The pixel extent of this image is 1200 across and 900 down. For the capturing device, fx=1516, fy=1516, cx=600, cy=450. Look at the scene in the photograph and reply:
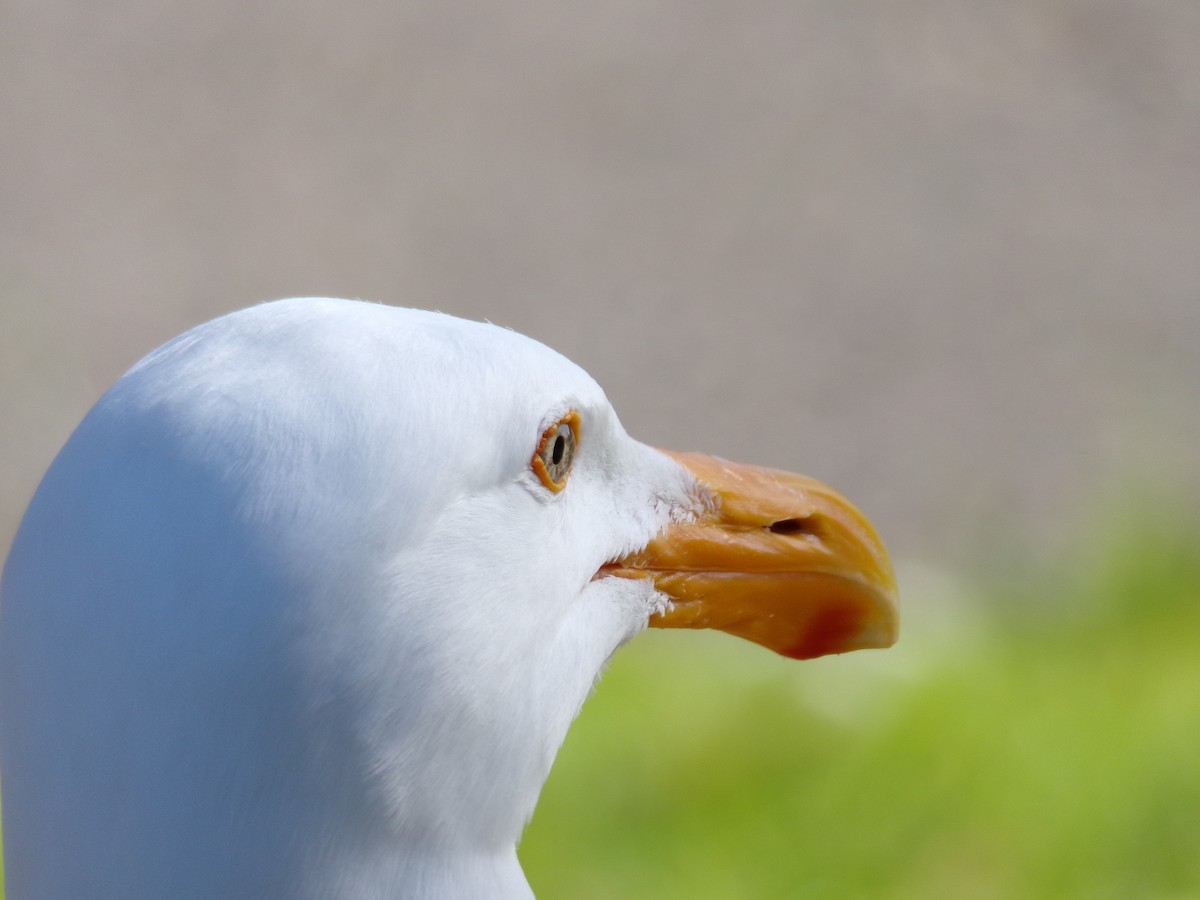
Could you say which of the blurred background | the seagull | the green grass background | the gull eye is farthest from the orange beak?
the blurred background

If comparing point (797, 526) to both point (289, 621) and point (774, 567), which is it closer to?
point (774, 567)

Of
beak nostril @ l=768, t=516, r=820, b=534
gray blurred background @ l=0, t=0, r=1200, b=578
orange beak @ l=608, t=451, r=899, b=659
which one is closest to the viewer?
orange beak @ l=608, t=451, r=899, b=659

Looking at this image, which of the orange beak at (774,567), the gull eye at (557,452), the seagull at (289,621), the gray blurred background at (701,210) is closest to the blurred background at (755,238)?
the gray blurred background at (701,210)

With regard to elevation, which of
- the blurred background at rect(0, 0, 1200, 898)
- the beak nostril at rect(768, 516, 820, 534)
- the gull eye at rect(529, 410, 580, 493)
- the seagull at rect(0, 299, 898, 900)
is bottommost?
the seagull at rect(0, 299, 898, 900)

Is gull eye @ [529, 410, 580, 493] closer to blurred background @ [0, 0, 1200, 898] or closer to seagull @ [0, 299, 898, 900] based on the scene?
seagull @ [0, 299, 898, 900]

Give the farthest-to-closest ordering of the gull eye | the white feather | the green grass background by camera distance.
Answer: the green grass background, the gull eye, the white feather

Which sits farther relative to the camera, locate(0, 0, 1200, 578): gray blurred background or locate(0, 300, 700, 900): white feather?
locate(0, 0, 1200, 578): gray blurred background

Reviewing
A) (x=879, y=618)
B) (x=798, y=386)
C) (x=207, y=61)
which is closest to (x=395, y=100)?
(x=207, y=61)

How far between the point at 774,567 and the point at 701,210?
4395 millimetres

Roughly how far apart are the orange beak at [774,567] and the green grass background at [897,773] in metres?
1.32

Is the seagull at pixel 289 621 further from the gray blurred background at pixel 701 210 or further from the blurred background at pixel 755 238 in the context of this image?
the gray blurred background at pixel 701 210

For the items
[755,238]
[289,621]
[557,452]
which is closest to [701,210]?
[755,238]

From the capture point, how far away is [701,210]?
19.9 ft

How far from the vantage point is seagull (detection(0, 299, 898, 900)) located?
1208 mm
